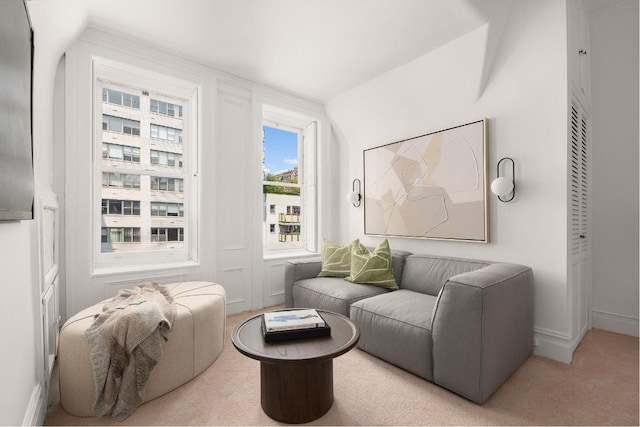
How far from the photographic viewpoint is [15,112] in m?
1.04

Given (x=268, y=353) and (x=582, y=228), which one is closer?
(x=268, y=353)

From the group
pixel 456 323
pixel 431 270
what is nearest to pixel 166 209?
pixel 431 270

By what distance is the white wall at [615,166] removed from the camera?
8.62 ft

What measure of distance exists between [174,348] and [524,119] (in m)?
3.04

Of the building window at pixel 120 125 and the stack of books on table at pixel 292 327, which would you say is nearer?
the stack of books on table at pixel 292 327

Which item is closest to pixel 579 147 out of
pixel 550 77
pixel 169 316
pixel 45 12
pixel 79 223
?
pixel 550 77

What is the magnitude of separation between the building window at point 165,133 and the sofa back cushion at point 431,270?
8.74 feet

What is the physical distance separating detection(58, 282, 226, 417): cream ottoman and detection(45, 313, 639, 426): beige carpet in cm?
7

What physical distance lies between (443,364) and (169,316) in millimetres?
1698

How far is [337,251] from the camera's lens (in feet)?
11.0

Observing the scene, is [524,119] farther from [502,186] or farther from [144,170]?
[144,170]

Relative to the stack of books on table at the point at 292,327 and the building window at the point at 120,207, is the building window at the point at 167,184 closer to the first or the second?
the building window at the point at 120,207

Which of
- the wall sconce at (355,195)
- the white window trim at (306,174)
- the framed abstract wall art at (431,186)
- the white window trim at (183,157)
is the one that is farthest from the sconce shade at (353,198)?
the white window trim at (183,157)

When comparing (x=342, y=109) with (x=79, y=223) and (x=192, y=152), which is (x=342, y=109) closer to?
(x=192, y=152)
